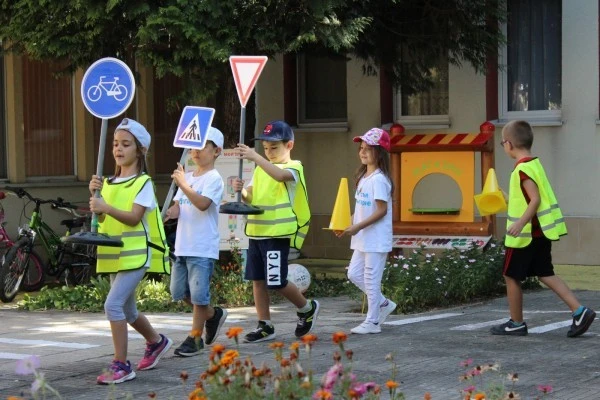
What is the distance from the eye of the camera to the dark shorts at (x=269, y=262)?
362 inches

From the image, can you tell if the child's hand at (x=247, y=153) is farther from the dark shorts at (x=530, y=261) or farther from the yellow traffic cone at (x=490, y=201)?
the yellow traffic cone at (x=490, y=201)

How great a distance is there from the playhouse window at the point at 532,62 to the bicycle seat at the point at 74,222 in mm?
5956

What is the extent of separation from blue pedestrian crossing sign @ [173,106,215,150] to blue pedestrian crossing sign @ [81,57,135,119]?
A: 433 mm

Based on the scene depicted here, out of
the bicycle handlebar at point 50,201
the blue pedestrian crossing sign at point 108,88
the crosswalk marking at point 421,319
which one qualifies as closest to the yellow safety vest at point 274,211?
the blue pedestrian crossing sign at point 108,88

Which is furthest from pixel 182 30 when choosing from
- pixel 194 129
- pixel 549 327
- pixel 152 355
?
pixel 152 355

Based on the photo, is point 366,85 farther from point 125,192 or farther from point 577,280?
point 125,192

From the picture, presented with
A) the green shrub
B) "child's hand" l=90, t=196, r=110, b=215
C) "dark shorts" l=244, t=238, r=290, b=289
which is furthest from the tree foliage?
"child's hand" l=90, t=196, r=110, b=215

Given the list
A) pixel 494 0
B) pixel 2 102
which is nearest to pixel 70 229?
pixel 2 102

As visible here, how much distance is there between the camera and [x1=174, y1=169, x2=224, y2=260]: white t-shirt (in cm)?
863

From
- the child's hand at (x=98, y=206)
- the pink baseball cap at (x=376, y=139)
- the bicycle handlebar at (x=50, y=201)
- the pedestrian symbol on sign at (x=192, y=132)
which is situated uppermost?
the pedestrian symbol on sign at (x=192, y=132)

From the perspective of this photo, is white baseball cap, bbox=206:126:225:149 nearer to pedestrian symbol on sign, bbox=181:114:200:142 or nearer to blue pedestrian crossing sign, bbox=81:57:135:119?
pedestrian symbol on sign, bbox=181:114:200:142

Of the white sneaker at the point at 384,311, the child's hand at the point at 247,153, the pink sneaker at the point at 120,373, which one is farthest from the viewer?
the white sneaker at the point at 384,311

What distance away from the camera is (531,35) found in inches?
675

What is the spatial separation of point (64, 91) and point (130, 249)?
9759 mm
